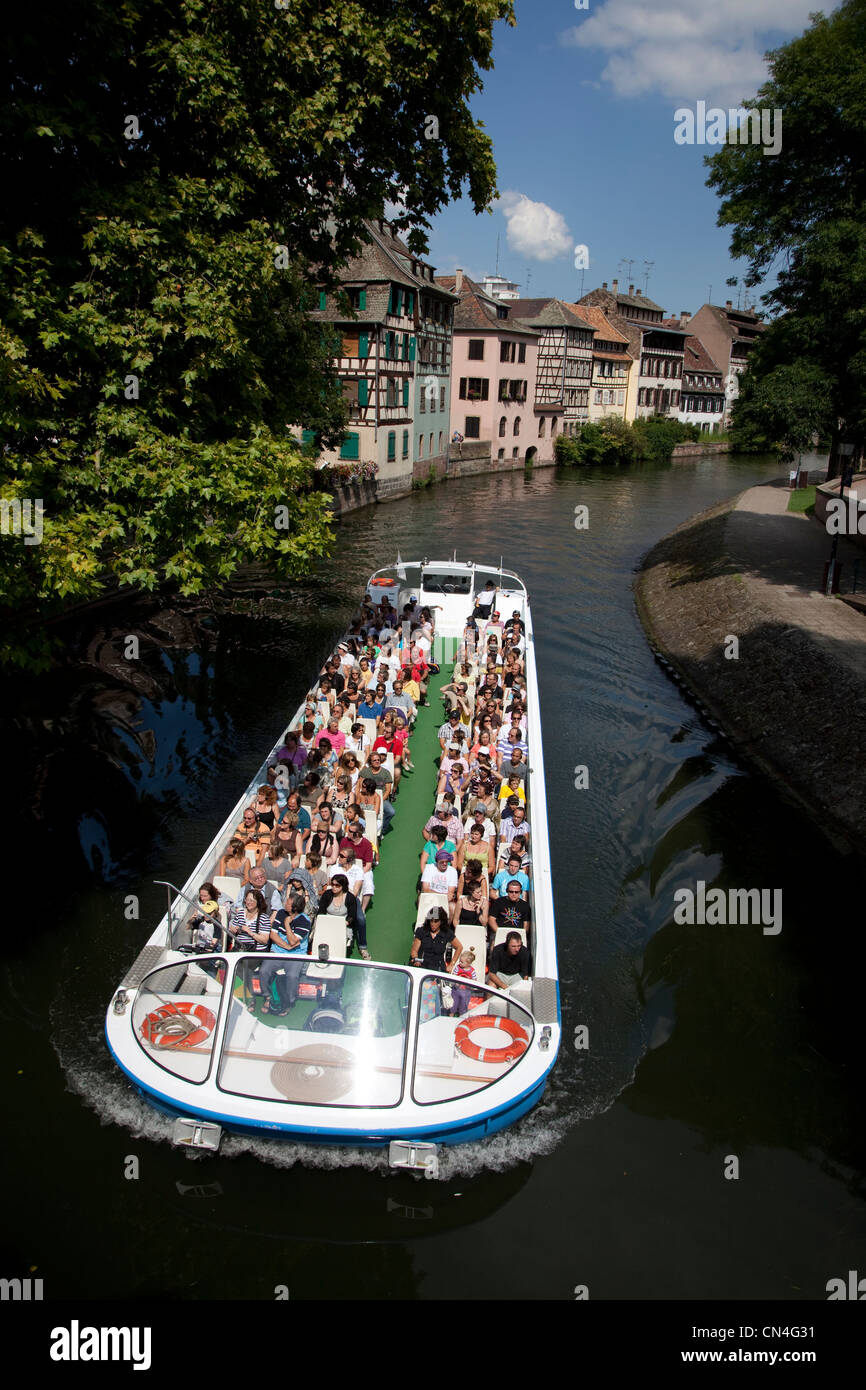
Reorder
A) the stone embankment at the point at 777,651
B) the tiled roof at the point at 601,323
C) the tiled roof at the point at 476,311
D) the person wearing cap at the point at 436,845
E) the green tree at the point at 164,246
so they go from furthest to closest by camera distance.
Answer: the tiled roof at the point at 601,323 → the tiled roof at the point at 476,311 → the stone embankment at the point at 777,651 → the person wearing cap at the point at 436,845 → the green tree at the point at 164,246

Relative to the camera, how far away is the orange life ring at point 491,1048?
24.4ft

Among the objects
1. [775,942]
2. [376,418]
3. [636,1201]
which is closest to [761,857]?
[775,942]

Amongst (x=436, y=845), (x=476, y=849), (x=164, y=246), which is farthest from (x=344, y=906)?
(x=164, y=246)

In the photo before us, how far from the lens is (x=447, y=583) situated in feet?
65.0

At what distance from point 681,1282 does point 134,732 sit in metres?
12.6

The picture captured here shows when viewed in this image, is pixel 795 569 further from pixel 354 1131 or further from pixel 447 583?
pixel 354 1131

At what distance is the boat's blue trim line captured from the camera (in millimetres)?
6859

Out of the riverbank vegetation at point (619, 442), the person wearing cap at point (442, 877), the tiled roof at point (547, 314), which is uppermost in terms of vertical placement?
the tiled roof at point (547, 314)

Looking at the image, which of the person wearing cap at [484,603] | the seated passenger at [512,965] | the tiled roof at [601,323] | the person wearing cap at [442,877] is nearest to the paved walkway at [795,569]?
the person wearing cap at [484,603]

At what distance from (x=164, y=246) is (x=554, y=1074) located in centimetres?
1015

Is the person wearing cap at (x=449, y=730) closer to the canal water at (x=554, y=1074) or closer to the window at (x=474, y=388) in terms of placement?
the canal water at (x=554, y=1074)

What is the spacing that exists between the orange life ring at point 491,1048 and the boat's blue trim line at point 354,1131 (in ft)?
1.16

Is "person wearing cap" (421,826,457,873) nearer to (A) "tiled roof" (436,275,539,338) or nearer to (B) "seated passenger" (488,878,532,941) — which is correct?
(B) "seated passenger" (488,878,532,941)

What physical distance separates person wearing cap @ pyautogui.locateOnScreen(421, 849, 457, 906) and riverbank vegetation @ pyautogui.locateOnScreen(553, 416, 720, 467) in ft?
206
